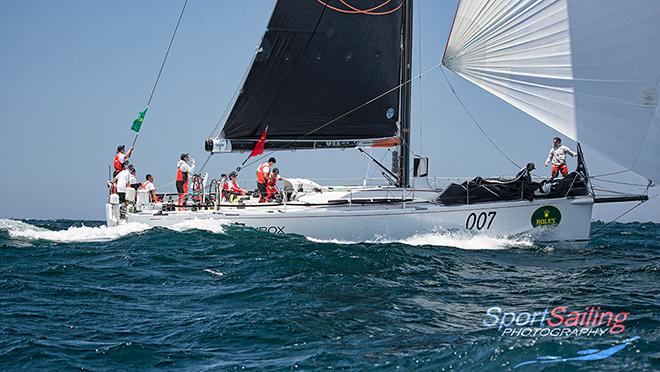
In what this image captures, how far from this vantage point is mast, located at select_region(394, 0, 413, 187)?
17703mm

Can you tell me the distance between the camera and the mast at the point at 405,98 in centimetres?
1770

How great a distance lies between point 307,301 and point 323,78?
977cm

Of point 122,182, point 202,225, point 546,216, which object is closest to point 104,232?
point 122,182

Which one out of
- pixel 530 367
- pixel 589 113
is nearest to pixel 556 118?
pixel 589 113

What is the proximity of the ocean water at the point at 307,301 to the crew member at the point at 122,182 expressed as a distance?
2.80 meters

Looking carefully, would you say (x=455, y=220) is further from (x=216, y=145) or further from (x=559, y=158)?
(x=216, y=145)

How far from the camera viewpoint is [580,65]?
12602mm

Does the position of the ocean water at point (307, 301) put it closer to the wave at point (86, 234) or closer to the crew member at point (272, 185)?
the wave at point (86, 234)

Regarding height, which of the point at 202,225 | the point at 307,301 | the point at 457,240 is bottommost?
the point at 307,301

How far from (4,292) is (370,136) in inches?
411

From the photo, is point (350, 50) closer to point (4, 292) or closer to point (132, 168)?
point (132, 168)

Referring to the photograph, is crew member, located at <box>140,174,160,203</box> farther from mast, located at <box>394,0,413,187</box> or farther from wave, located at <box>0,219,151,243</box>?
mast, located at <box>394,0,413,187</box>

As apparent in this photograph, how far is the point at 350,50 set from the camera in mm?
17625

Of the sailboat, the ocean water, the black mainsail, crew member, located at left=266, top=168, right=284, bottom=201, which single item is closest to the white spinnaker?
the sailboat
